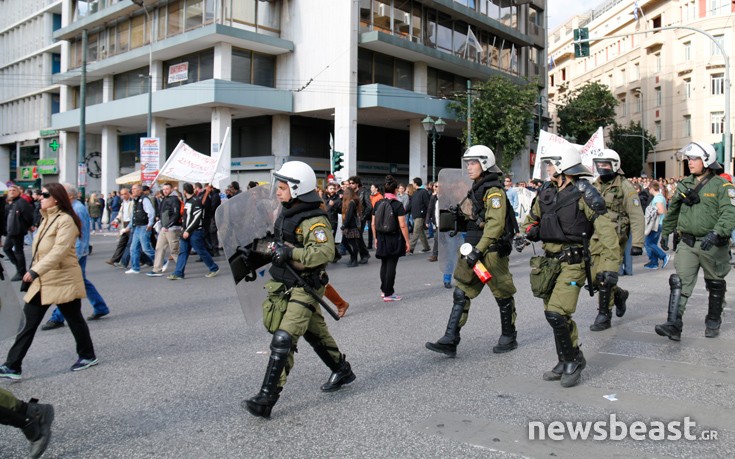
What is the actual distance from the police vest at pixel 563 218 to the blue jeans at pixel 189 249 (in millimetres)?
7639

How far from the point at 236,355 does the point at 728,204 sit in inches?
189

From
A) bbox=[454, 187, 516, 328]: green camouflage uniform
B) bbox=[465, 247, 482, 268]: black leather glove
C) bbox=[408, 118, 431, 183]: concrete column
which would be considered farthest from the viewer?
bbox=[408, 118, 431, 183]: concrete column

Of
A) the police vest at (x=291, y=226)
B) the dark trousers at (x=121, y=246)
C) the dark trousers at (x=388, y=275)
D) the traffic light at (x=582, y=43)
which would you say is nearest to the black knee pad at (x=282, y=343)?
the police vest at (x=291, y=226)

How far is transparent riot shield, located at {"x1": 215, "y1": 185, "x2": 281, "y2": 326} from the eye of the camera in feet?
13.6

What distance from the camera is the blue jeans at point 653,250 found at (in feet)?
39.9

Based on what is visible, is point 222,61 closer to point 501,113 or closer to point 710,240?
point 501,113

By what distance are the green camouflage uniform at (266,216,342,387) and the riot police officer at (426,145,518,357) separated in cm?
151

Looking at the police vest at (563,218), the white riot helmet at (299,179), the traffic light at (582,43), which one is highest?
the traffic light at (582,43)

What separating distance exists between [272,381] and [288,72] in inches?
1049

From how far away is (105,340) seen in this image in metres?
6.32

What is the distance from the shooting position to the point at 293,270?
4082 millimetres

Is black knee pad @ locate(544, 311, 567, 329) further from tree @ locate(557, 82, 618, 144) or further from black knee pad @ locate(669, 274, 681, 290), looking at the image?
tree @ locate(557, 82, 618, 144)

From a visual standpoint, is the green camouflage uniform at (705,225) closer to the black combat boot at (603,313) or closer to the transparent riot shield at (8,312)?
the black combat boot at (603,313)

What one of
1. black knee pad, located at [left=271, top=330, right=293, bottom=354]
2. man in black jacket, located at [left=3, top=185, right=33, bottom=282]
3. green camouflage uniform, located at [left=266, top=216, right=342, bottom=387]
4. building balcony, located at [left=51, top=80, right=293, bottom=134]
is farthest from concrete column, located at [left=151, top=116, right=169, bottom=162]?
black knee pad, located at [left=271, top=330, right=293, bottom=354]
